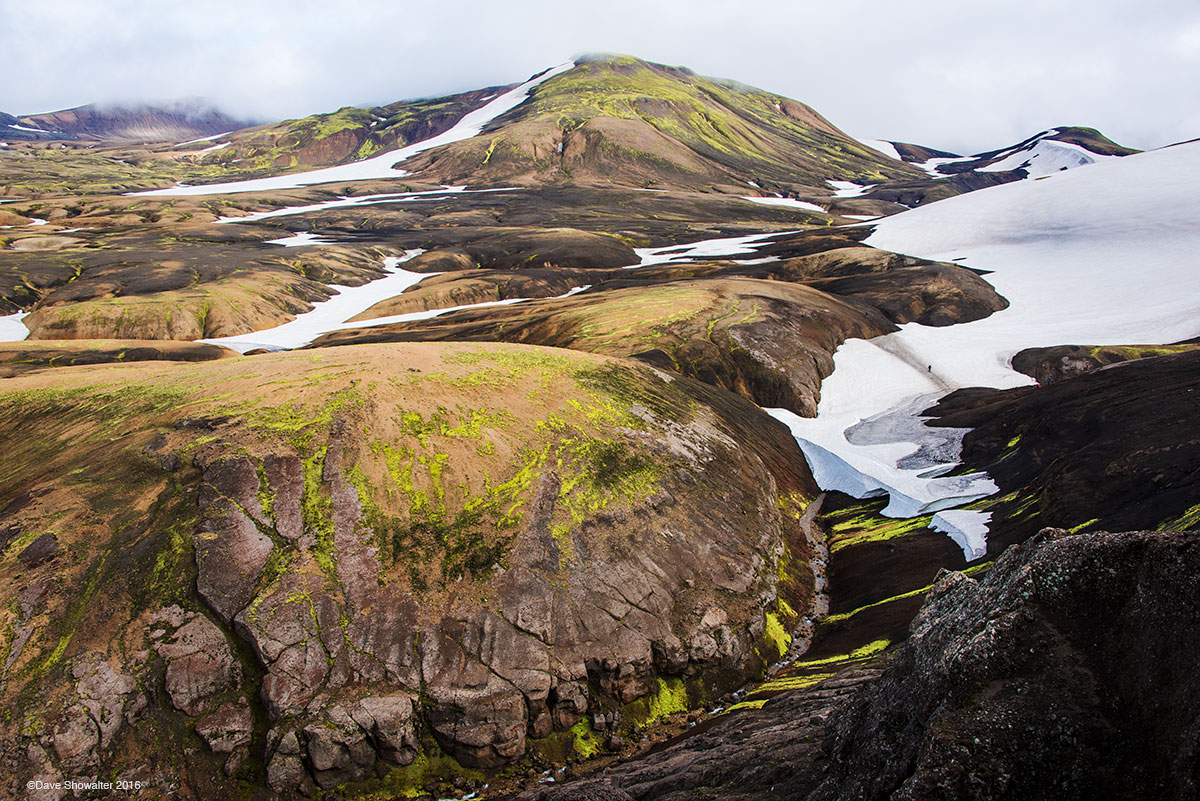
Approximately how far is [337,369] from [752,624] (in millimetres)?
17626

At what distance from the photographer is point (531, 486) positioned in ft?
68.6

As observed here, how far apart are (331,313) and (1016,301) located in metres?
78.9

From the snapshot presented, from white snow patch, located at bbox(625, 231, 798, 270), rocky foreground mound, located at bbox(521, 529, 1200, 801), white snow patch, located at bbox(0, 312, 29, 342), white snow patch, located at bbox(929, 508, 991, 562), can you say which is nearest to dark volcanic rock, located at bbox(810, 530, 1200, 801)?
rocky foreground mound, located at bbox(521, 529, 1200, 801)

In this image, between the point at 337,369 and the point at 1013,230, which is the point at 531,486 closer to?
the point at 337,369

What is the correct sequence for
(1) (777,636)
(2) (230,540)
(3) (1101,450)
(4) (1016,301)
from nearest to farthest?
1. (2) (230,540)
2. (1) (777,636)
3. (3) (1101,450)
4. (4) (1016,301)

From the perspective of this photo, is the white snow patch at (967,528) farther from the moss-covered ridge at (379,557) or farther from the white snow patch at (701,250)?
the white snow patch at (701,250)

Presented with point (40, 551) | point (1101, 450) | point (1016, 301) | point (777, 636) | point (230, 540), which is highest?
point (1016, 301)

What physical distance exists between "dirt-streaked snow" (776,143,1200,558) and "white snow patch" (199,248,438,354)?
5226 centimetres

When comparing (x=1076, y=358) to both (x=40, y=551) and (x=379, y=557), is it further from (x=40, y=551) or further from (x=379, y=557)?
Answer: (x=40, y=551)

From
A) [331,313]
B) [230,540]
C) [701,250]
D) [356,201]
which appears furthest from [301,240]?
[230,540]

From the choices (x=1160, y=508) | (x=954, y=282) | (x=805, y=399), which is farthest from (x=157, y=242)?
(x=1160, y=508)

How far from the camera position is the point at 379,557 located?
17.9 meters

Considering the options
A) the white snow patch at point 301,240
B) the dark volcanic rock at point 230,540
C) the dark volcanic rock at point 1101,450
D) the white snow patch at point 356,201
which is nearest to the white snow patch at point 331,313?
the white snow patch at point 301,240

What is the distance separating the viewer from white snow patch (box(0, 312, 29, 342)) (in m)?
64.4
